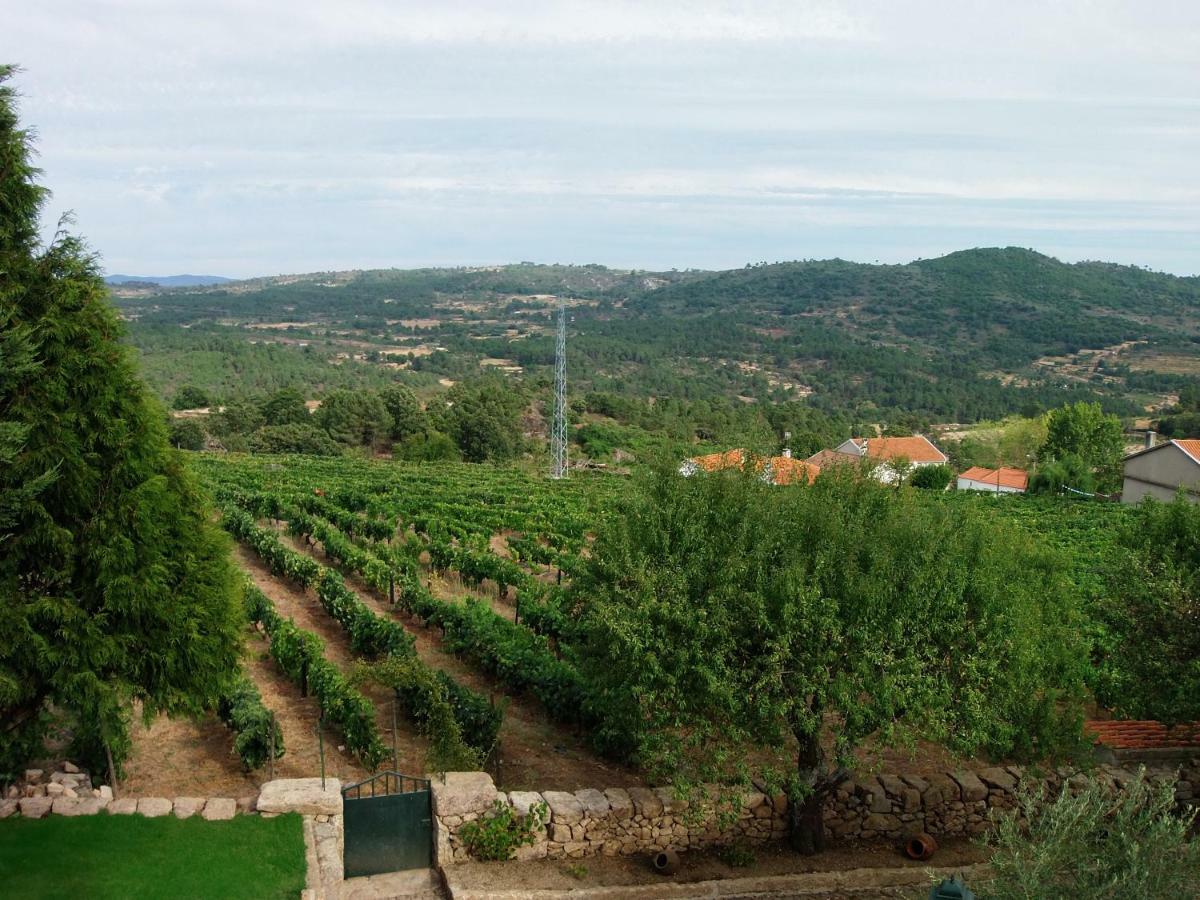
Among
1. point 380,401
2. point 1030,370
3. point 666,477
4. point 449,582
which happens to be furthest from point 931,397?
point 666,477

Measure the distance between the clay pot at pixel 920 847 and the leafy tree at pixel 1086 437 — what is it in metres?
61.8

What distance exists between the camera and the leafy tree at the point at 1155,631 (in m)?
13.6

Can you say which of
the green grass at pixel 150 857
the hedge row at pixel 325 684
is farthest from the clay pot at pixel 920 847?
the green grass at pixel 150 857

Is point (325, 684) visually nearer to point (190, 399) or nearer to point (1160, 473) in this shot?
point (1160, 473)

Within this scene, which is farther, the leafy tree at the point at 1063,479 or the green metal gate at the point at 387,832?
the leafy tree at the point at 1063,479

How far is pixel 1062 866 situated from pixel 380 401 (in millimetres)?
71992

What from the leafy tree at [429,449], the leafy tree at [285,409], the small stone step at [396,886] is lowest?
the leafy tree at [429,449]

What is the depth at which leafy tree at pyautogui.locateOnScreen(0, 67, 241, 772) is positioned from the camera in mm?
10016

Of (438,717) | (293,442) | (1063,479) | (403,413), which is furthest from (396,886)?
(403,413)

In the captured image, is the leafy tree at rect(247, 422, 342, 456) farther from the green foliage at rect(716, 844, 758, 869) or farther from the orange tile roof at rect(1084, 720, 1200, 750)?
the green foliage at rect(716, 844, 758, 869)

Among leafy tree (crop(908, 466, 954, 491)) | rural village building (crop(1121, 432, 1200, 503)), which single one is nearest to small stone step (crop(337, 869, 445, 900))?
rural village building (crop(1121, 432, 1200, 503))

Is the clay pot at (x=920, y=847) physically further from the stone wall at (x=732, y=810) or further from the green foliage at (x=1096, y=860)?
the green foliage at (x=1096, y=860)

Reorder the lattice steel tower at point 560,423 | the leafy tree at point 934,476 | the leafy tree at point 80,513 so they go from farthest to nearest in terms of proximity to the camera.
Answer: the leafy tree at point 934,476 < the lattice steel tower at point 560,423 < the leafy tree at point 80,513

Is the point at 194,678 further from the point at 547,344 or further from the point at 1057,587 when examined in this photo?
the point at 547,344
